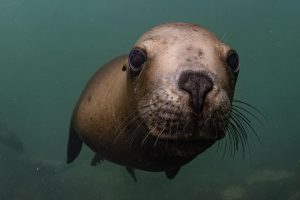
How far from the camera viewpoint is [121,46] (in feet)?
375

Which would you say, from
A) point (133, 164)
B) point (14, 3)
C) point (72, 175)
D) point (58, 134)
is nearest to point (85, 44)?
point (14, 3)

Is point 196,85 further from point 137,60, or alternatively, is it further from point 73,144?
point 73,144

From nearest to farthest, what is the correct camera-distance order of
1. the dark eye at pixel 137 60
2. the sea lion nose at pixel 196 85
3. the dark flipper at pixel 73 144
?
the sea lion nose at pixel 196 85, the dark eye at pixel 137 60, the dark flipper at pixel 73 144

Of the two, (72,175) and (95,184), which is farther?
(72,175)

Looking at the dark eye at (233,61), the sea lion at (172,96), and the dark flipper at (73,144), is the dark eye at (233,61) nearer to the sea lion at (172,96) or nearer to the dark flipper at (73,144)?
the sea lion at (172,96)

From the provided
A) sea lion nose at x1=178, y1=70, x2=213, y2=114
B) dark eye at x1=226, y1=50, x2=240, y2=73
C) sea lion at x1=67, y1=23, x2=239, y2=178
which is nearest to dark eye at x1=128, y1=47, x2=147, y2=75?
sea lion at x1=67, y1=23, x2=239, y2=178

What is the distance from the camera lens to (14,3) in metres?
83.6

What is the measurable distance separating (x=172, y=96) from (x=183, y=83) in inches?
3.6

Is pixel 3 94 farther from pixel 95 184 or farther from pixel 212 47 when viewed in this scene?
pixel 212 47

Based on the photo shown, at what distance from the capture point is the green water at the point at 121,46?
13.0 metres

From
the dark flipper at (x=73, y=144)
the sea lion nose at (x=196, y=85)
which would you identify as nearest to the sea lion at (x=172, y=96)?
the sea lion nose at (x=196, y=85)

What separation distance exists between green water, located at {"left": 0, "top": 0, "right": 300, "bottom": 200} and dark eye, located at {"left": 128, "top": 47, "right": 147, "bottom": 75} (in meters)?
1.07

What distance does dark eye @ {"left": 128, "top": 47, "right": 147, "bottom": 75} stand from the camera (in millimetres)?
2607

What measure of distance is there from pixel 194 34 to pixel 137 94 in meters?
0.51
